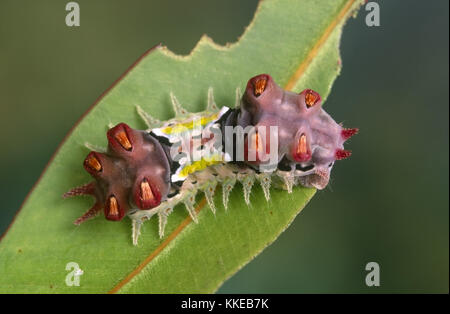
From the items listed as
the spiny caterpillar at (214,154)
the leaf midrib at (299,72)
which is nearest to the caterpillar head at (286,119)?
the spiny caterpillar at (214,154)

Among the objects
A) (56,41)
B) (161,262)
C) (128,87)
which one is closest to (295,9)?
(128,87)

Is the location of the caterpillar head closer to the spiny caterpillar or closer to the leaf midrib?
the spiny caterpillar

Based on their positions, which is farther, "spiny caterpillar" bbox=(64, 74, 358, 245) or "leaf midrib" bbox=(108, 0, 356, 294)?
"leaf midrib" bbox=(108, 0, 356, 294)

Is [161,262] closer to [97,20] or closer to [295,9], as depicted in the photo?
[295,9]

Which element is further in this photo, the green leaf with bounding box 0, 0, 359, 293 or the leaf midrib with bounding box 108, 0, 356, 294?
the leaf midrib with bounding box 108, 0, 356, 294

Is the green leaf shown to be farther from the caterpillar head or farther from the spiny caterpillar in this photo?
the caterpillar head

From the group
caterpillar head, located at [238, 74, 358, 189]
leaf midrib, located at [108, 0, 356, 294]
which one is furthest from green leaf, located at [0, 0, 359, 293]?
caterpillar head, located at [238, 74, 358, 189]

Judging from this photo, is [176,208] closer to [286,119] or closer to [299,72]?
[286,119]
